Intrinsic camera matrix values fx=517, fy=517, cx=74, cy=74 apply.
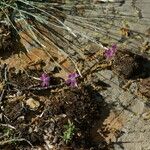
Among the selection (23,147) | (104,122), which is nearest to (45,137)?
(23,147)

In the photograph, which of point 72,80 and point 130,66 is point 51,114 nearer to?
point 72,80

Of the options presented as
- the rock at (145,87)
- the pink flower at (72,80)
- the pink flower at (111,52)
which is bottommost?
the rock at (145,87)

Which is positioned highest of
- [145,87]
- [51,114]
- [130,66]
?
[130,66]

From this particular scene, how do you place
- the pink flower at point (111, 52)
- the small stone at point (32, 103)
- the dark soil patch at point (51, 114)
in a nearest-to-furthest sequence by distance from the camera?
the dark soil patch at point (51, 114)
the small stone at point (32, 103)
the pink flower at point (111, 52)

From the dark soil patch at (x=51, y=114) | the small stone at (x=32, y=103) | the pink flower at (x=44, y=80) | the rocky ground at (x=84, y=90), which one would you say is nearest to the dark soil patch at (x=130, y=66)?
the rocky ground at (x=84, y=90)

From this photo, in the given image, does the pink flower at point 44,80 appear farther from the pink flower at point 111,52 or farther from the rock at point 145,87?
the rock at point 145,87

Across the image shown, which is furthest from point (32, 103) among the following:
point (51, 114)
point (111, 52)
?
point (111, 52)

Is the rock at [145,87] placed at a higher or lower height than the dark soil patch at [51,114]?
higher

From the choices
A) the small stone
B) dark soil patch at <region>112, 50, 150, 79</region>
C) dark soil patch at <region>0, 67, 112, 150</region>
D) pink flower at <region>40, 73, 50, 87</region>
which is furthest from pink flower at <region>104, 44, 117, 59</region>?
the small stone

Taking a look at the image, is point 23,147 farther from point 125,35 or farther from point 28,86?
point 125,35
